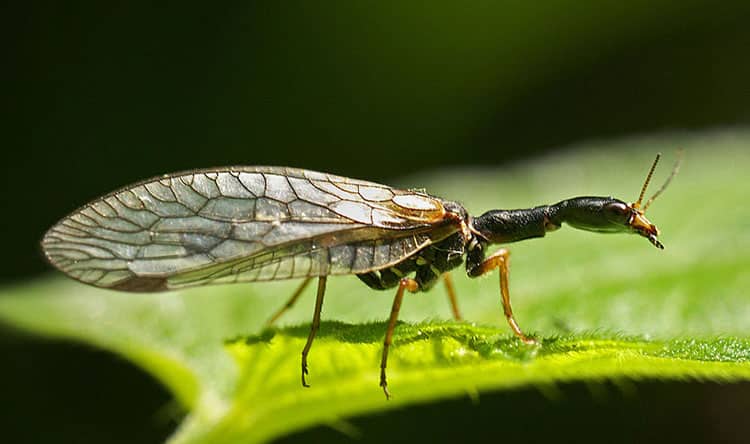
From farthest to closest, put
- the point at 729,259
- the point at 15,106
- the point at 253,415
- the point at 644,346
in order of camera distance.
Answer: the point at 15,106, the point at 729,259, the point at 253,415, the point at 644,346

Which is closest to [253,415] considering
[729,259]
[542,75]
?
[729,259]

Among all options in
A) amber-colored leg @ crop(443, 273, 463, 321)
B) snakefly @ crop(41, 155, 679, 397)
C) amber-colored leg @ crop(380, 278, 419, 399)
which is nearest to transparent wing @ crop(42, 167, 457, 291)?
snakefly @ crop(41, 155, 679, 397)

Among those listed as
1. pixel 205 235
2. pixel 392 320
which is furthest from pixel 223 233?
pixel 392 320

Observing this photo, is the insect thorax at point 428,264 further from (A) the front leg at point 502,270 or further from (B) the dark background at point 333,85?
(B) the dark background at point 333,85

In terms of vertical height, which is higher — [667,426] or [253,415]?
[253,415]

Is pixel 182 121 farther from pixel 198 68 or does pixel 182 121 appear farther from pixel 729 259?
pixel 729 259

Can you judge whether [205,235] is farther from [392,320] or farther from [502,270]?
[502,270]
